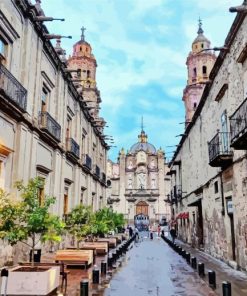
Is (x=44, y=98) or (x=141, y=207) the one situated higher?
(x=44, y=98)

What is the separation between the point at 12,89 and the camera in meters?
11.7

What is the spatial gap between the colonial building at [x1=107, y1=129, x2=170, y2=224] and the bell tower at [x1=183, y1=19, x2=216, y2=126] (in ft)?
77.2

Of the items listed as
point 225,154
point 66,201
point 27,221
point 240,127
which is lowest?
point 27,221

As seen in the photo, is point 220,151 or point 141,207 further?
point 141,207

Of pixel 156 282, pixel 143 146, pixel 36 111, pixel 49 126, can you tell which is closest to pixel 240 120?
pixel 156 282

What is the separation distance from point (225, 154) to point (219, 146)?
1.16 meters

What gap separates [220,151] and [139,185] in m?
50.8

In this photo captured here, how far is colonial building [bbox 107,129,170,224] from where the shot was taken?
205 feet

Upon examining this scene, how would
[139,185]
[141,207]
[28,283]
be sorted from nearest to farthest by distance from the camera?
[28,283] → [141,207] → [139,185]

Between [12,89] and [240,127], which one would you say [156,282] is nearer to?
[240,127]

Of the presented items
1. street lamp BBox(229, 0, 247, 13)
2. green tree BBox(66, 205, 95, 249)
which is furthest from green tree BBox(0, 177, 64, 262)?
street lamp BBox(229, 0, 247, 13)

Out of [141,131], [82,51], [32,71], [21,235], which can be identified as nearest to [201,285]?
[21,235]

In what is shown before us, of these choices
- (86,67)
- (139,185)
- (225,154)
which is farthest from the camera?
(139,185)

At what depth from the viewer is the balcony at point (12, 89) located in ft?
36.0
